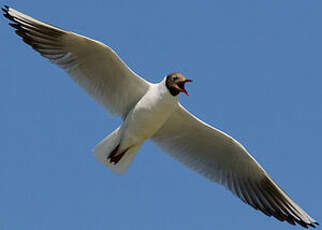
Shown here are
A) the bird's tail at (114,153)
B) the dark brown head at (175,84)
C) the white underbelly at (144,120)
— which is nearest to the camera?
the dark brown head at (175,84)

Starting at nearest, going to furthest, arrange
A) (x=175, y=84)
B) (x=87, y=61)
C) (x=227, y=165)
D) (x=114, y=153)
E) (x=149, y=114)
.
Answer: (x=175, y=84)
(x=149, y=114)
(x=87, y=61)
(x=114, y=153)
(x=227, y=165)

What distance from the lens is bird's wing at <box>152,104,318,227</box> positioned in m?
8.93

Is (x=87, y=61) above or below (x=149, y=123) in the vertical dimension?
above

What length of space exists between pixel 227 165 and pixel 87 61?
2327mm

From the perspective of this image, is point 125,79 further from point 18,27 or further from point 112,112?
point 18,27

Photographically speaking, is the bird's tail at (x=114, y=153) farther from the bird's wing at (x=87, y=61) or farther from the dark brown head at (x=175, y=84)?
the dark brown head at (x=175, y=84)

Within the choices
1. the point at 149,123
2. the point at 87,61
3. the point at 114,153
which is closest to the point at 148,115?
the point at 149,123

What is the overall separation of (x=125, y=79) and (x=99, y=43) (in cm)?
59

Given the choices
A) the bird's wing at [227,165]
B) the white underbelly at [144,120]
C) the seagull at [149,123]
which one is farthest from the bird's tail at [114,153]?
the bird's wing at [227,165]

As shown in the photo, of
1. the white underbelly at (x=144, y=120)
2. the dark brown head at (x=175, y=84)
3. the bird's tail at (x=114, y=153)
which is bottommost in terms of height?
the bird's tail at (x=114, y=153)

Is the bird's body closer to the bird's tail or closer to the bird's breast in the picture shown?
the bird's breast

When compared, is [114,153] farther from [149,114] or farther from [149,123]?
[149,114]

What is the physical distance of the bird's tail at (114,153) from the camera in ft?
28.2

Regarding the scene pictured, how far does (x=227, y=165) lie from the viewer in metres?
9.20
